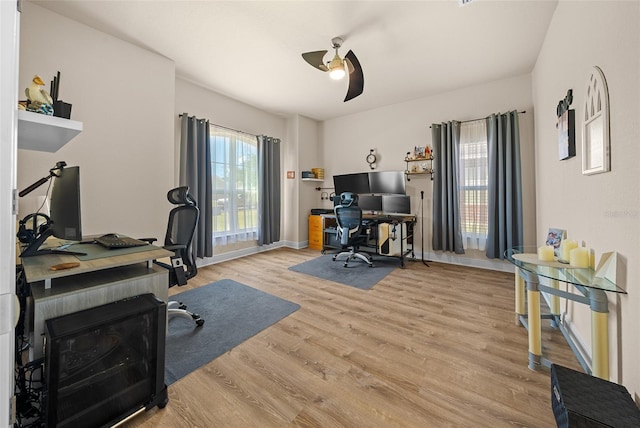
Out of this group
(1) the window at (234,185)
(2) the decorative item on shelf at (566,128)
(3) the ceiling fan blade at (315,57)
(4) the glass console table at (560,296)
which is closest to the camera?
(4) the glass console table at (560,296)

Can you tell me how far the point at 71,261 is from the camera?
129cm

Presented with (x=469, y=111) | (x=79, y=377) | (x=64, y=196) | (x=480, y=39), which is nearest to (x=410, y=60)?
(x=480, y=39)

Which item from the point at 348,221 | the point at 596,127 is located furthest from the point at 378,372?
the point at 348,221

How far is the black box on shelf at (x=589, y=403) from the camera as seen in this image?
2.86 feet

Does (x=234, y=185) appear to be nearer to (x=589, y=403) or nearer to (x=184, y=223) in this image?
(x=184, y=223)

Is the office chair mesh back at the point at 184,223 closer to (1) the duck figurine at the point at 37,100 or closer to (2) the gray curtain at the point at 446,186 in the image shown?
(1) the duck figurine at the point at 37,100

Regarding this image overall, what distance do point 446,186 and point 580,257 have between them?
254cm

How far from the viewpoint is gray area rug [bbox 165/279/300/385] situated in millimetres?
1729

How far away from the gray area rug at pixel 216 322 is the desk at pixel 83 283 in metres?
0.57

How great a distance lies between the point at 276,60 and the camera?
308 centimetres

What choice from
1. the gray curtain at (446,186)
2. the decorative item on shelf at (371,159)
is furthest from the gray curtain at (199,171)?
the gray curtain at (446,186)

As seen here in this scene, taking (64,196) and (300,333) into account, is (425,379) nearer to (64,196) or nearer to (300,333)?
(300,333)

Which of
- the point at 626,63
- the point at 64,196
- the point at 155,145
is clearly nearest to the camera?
the point at 626,63

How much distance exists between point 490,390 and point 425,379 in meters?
0.35
